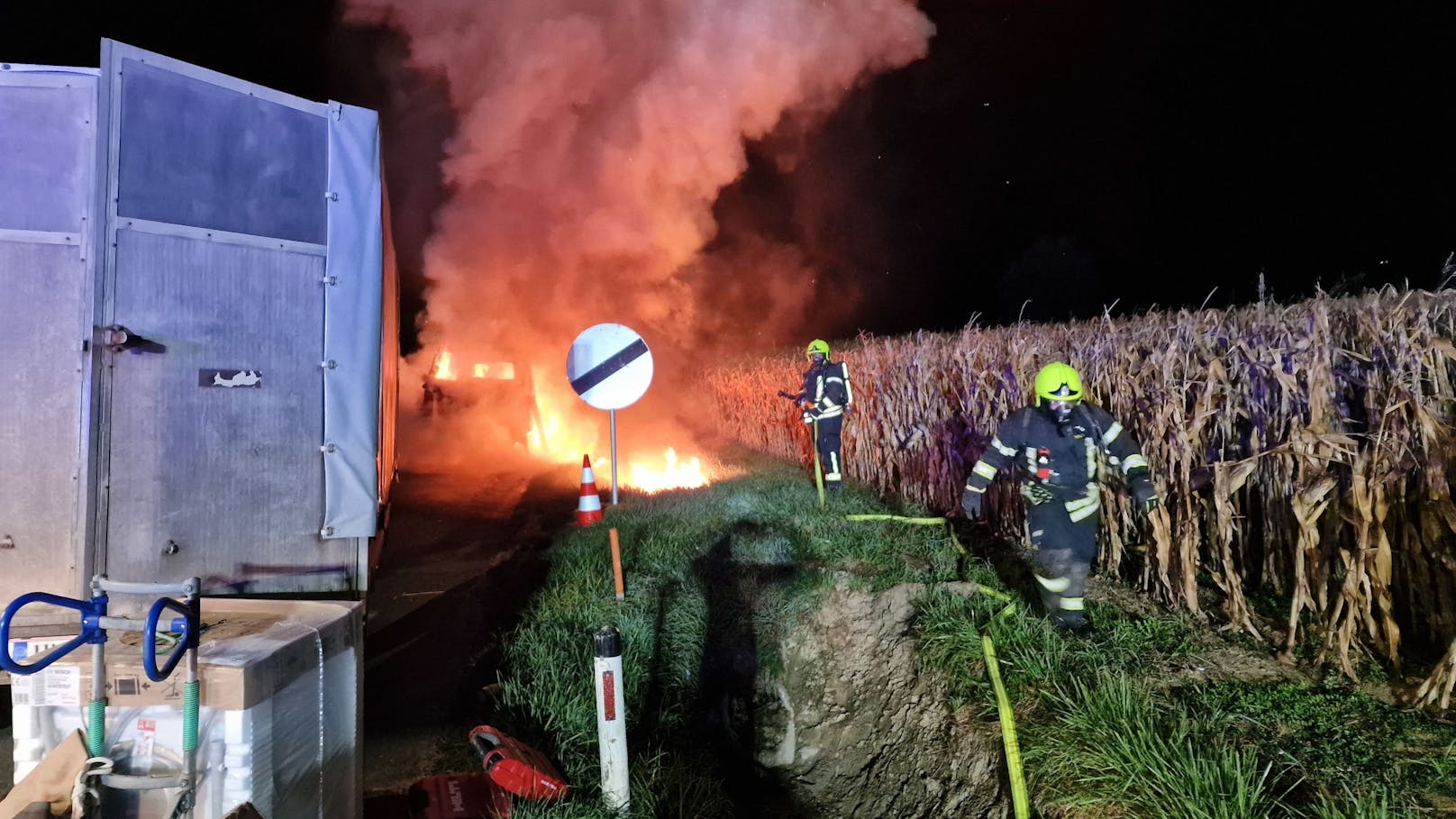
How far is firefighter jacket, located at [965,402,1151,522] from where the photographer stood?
443cm

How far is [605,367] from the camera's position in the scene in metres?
6.11

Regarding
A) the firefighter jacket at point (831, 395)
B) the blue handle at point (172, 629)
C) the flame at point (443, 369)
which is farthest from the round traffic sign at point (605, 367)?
the flame at point (443, 369)

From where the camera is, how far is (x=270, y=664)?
2.20 m

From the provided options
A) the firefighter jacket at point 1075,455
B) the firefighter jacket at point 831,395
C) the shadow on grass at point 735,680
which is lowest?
the shadow on grass at point 735,680

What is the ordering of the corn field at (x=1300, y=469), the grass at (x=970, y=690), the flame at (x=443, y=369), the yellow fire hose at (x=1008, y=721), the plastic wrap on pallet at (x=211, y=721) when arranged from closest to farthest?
the plastic wrap on pallet at (x=211, y=721) → the grass at (x=970, y=690) → the yellow fire hose at (x=1008, y=721) → the corn field at (x=1300, y=469) → the flame at (x=443, y=369)

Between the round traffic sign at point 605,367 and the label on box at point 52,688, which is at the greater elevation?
the round traffic sign at point 605,367

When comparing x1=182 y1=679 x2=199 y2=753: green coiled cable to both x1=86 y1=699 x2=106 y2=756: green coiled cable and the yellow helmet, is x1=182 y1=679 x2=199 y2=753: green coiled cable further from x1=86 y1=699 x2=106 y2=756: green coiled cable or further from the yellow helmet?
the yellow helmet

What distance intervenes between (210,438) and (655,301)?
1555 cm

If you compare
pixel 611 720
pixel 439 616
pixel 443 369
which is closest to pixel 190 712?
pixel 611 720

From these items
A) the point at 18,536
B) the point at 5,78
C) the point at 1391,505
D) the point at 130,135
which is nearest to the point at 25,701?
the point at 18,536

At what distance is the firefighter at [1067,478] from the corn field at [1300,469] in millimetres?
581

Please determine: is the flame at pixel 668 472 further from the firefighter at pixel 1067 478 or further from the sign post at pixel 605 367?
the firefighter at pixel 1067 478

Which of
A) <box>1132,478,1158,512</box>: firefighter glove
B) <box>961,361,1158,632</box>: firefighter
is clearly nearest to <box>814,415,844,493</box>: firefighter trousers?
<box>961,361,1158,632</box>: firefighter

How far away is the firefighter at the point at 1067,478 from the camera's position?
4.43 metres
